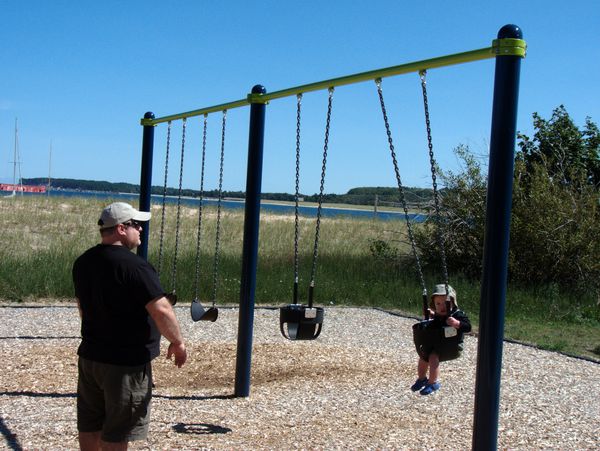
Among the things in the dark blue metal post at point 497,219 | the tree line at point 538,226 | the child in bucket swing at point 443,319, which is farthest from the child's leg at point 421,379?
the tree line at point 538,226

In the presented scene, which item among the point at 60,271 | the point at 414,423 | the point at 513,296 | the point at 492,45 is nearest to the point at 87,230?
the point at 60,271

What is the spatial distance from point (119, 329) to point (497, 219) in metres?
1.93

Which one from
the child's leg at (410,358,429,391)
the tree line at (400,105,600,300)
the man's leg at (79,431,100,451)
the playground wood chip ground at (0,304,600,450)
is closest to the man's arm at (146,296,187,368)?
the man's leg at (79,431,100,451)

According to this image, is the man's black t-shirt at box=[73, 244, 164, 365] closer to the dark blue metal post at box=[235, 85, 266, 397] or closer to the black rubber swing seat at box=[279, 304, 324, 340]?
the black rubber swing seat at box=[279, 304, 324, 340]

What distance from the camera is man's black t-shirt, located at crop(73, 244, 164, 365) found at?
3.46 metres

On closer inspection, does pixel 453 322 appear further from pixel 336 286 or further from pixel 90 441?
pixel 336 286

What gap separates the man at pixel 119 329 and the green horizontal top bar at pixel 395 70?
1939 mm

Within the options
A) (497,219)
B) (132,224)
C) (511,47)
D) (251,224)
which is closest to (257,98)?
(251,224)

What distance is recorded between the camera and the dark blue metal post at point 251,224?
605cm

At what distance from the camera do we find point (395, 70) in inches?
181

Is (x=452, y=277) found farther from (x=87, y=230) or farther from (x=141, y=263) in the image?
(x=87, y=230)

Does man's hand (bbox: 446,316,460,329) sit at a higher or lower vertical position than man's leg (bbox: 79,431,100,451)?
higher

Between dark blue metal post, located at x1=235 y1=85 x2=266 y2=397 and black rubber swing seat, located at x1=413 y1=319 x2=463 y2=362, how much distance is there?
192cm

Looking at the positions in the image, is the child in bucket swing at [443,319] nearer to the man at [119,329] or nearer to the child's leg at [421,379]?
the child's leg at [421,379]
